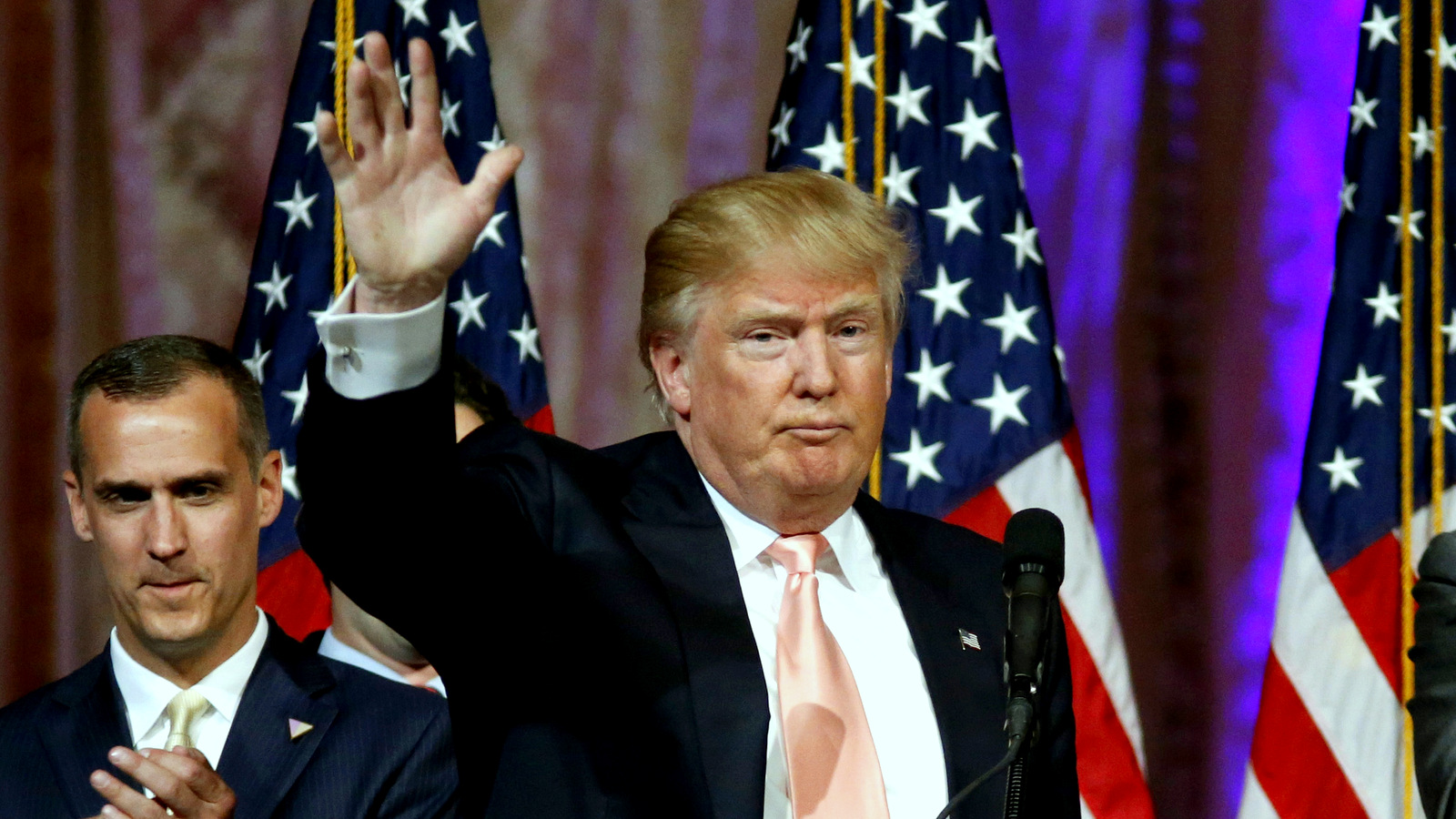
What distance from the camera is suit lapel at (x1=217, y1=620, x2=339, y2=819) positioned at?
6.52 ft

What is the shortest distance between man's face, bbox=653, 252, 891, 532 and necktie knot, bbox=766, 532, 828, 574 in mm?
20

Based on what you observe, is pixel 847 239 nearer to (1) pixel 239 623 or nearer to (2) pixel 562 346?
(1) pixel 239 623

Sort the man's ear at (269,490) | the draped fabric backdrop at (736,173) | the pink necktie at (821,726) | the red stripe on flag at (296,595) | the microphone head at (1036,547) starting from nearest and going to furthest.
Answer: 1. the microphone head at (1036,547)
2. the pink necktie at (821,726)
3. the man's ear at (269,490)
4. the red stripe on flag at (296,595)
5. the draped fabric backdrop at (736,173)

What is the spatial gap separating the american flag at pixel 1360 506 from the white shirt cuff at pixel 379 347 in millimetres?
2395

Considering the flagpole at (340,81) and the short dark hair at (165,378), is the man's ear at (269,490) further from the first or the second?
the flagpole at (340,81)

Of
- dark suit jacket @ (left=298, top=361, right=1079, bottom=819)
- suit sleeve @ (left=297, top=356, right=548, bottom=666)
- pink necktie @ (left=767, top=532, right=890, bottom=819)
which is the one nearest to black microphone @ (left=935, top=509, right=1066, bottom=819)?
dark suit jacket @ (left=298, top=361, right=1079, bottom=819)

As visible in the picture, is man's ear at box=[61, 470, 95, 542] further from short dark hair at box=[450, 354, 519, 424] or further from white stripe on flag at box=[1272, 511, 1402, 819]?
white stripe on flag at box=[1272, 511, 1402, 819]

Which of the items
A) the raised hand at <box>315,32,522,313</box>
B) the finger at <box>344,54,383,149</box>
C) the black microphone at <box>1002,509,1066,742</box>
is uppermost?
the finger at <box>344,54,383,149</box>

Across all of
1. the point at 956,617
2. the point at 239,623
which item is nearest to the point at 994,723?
the point at 956,617

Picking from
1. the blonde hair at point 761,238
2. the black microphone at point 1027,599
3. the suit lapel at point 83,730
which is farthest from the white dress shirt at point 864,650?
the suit lapel at point 83,730

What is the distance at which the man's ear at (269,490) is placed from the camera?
2.22 meters

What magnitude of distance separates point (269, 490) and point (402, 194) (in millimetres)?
984

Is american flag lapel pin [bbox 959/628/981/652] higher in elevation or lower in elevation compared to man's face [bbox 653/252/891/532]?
lower

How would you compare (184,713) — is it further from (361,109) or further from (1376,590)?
(1376,590)
